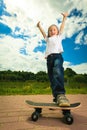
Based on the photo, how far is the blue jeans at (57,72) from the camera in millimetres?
4613

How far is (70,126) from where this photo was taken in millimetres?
4230

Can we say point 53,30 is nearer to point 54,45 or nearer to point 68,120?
point 54,45

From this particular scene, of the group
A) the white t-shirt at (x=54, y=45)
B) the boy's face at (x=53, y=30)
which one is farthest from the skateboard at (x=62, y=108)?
the boy's face at (x=53, y=30)

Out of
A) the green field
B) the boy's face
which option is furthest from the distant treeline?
the boy's face

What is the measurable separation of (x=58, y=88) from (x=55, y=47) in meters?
0.79

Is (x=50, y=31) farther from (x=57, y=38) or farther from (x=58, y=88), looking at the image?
(x=58, y=88)

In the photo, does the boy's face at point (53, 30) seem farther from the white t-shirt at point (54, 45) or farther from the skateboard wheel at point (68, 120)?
the skateboard wheel at point (68, 120)

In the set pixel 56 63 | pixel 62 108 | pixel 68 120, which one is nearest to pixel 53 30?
pixel 56 63

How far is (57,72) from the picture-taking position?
4598 mm

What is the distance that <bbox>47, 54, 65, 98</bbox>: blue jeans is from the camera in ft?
15.1

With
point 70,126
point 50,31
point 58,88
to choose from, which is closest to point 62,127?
point 70,126

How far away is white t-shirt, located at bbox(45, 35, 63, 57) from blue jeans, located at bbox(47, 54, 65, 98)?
0.11m

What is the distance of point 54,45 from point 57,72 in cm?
62

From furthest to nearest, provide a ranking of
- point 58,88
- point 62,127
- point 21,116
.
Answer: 1. point 21,116
2. point 58,88
3. point 62,127
